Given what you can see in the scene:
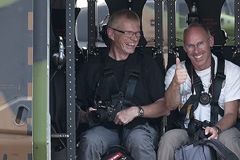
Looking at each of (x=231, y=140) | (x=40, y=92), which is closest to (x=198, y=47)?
(x=231, y=140)

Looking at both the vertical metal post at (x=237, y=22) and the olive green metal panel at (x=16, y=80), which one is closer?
the olive green metal panel at (x=16, y=80)

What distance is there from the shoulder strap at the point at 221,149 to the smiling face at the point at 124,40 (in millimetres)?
1169

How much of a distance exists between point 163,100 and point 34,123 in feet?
4.97

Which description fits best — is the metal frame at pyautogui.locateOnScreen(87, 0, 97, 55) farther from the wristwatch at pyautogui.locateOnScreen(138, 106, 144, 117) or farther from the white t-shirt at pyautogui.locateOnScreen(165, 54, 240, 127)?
the wristwatch at pyautogui.locateOnScreen(138, 106, 144, 117)

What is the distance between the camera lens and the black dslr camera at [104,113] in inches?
174

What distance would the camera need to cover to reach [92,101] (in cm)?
477

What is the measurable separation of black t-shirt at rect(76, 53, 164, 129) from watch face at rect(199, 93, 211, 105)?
1.14ft

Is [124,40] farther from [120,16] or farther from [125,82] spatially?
[125,82]

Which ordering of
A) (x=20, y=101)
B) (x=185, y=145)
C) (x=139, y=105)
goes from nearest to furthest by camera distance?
(x=20, y=101) → (x=185, y=145) → (x=139, y=105)

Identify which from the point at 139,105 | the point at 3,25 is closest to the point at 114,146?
the point at 139,105

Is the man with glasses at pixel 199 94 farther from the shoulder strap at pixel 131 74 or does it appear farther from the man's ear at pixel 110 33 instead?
the man's ear at pixel 110 33

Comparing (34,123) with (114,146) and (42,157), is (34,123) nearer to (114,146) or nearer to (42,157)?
(42,157)

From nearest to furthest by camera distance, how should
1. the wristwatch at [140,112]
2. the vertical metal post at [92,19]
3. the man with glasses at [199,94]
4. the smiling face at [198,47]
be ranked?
the man with glasses at [199,94] < the wristwatch at [140,112] < the smiling face at [198,47] < the vertical metal post at [92,19]

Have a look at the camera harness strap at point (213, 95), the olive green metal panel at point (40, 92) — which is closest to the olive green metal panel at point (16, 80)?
the olive green metal panel at point (40, 92)
